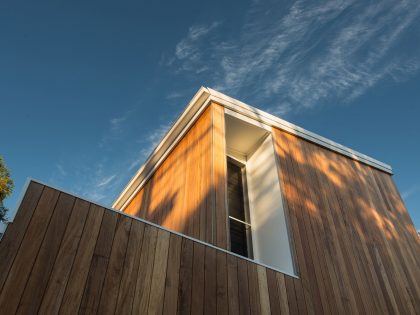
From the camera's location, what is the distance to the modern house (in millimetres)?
1839

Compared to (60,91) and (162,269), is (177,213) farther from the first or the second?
(60,91)

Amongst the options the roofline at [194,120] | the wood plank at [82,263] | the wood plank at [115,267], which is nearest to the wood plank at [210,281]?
the wood plank at [115,267]

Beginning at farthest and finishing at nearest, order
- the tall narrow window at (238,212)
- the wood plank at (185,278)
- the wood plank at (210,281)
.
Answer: the tall narrow window at (238,212) → the wood plank at (210,281) → the wood plank at (185,278)

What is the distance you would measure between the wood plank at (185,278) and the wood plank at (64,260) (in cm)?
75

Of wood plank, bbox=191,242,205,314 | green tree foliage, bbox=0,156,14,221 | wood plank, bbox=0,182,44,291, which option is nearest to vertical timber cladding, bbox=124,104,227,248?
wood plank, bbox=191,242,205,314

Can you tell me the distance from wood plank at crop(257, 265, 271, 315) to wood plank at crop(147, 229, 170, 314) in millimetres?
890

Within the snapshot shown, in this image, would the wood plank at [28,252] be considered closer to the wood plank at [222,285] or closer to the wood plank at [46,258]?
the wood plank at [46,258]

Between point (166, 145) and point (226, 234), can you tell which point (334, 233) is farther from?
point (166, 145)

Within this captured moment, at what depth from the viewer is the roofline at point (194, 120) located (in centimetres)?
423

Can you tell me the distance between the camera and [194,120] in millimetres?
4418

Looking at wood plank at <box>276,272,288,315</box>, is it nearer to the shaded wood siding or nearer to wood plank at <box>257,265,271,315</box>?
the shaded wood siding

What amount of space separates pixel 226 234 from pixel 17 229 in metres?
1.81

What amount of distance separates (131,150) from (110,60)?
2.88 meters

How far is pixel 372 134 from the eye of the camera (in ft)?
31.2
